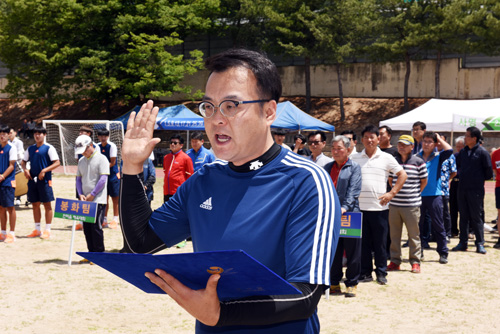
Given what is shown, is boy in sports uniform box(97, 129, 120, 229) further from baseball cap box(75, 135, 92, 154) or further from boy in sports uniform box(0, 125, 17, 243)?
baseball cap box(75, 135, 92, 154)

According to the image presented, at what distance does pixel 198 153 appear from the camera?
11.2 metres

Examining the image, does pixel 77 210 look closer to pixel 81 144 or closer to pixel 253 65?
pixel 81 144

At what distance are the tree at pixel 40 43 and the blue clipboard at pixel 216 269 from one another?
36.9 m

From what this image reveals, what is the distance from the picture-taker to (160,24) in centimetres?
3600

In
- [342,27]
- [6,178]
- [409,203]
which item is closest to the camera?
[409,203]

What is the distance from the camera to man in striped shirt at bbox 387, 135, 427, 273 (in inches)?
350

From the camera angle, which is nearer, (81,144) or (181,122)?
(81,144)

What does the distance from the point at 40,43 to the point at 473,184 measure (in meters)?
33.5

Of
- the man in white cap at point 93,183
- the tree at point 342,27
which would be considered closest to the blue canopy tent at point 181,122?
the tree at point 342,27

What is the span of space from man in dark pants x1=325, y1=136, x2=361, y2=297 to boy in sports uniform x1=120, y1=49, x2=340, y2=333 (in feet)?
17.9

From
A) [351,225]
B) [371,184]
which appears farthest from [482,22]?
[351,225]

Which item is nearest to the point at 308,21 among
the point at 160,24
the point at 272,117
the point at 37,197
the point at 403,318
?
the point at 160,24

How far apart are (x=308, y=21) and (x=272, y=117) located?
34.6 meters

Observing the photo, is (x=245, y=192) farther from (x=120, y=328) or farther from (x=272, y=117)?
(x=120, y=328)
